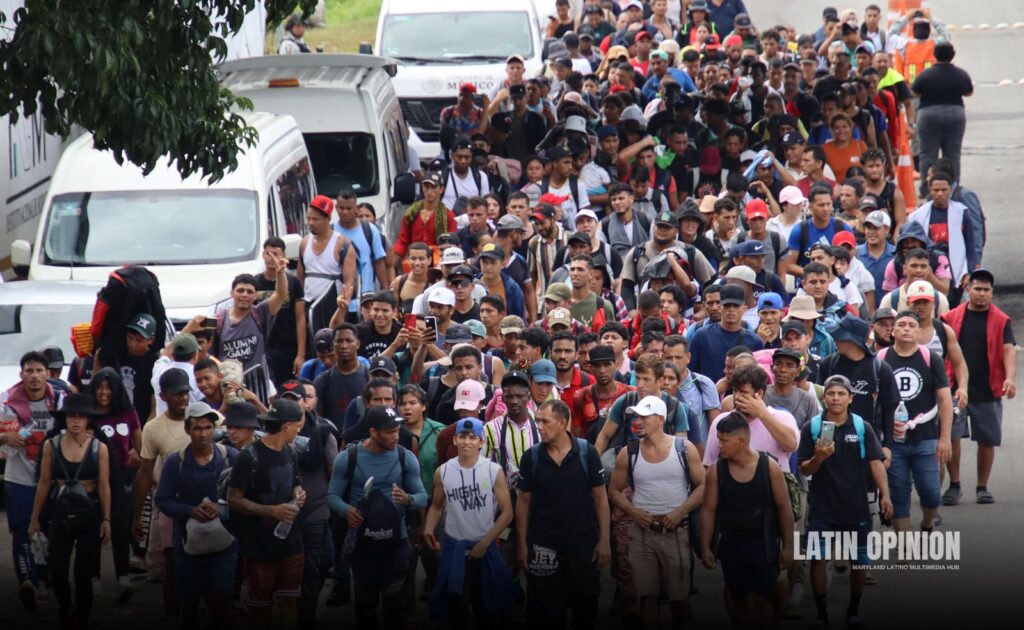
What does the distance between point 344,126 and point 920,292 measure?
25.0 ft

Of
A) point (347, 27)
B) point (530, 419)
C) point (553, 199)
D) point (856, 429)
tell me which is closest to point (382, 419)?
point (530, 419)

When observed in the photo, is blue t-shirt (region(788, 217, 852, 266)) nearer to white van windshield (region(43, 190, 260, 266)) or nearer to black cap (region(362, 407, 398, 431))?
white van windshield (region(43, 190, 260, 266))

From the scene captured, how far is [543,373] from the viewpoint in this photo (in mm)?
11367

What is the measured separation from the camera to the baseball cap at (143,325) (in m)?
12.2

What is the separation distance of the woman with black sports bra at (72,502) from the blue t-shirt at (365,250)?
5034 mm

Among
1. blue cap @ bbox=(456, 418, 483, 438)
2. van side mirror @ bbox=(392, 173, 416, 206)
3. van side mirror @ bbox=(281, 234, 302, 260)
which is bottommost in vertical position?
blue cap @ bbox=(456, 418, 483, 438)

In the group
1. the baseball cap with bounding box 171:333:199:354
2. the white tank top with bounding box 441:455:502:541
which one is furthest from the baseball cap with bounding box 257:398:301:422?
the baseball cap with bounding box 171:333:199:354

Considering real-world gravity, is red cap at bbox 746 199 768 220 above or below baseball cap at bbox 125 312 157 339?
above

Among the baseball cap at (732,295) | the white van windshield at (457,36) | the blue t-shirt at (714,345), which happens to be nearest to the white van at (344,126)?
the white van windshield at (457,36)

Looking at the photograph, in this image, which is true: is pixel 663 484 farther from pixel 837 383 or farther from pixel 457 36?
pixel 457 36

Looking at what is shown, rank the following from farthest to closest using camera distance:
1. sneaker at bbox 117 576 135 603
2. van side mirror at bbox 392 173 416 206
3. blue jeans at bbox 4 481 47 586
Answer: van side mirror at bbox 392 173 416 206
sneaker at bbox 117 576 135 603
blue jeans at bbox 4 481 47 586

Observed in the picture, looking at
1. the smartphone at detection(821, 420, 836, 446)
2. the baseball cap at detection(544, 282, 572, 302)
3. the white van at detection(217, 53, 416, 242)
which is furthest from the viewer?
the white van at detection(217, 53, 416, 242)

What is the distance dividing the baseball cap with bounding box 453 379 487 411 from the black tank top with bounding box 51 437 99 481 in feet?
7.49

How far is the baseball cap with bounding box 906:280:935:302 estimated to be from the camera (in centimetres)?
1293
